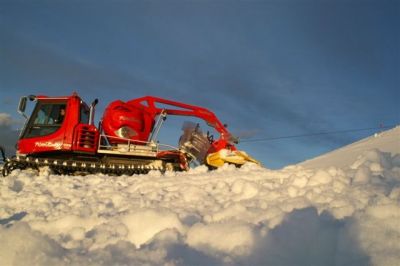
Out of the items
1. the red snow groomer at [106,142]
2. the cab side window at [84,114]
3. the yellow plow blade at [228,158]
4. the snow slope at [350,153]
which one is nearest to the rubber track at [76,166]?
the red snow groomer at [106,142]

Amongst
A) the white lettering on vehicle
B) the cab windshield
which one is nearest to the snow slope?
the white lettering on vehicle

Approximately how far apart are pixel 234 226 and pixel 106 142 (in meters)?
9.67

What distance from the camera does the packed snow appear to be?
2764mm

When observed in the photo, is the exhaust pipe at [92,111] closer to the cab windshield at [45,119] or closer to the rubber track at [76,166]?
the cab windshield at [45,119]

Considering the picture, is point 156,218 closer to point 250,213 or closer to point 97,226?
point 97,226

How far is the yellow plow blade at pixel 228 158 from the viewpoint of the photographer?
494 inches

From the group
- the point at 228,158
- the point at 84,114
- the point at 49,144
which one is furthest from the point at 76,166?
the point at 228,158

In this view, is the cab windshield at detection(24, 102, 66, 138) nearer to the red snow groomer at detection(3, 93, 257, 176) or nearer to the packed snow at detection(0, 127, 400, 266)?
the red snow groomer at detection(3, 93, 257, 176)

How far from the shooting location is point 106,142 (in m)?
12.4

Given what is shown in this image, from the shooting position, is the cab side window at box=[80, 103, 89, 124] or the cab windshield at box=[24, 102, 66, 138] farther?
the cab side window at box=[80, 103, 89, 124]

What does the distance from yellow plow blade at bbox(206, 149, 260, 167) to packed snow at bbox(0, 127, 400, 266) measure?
7.26 metres

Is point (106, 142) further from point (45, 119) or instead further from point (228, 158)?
point (228, 158)

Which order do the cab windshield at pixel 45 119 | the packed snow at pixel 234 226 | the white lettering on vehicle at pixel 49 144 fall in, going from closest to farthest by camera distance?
the packed snow at pixel 234 226
the white lettering on vehicle at pixel 49 144
the cab windshield at pixel 45 119

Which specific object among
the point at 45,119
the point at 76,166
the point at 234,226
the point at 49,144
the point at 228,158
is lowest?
the point at 234,226
